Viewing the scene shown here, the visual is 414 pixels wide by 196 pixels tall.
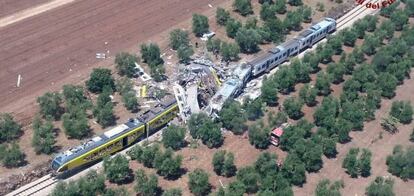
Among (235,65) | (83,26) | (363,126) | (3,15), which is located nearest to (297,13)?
(235,65)

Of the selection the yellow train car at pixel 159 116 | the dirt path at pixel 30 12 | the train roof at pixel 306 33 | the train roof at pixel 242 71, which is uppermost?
the dirt path at pixel 30 12

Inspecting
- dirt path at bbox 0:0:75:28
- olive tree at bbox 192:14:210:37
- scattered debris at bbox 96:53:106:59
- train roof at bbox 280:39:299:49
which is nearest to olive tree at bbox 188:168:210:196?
scattered debris at bbox 96:53:106:59

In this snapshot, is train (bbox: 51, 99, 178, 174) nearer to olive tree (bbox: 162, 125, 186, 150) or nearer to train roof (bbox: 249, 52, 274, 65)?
olive tree (bbox: 162, 125, 186, 150)

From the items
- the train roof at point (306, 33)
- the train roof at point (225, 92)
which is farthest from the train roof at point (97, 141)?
the train roof at point (306, 33)

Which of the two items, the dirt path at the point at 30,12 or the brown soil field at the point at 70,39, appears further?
the dirt path at the point at 30,12

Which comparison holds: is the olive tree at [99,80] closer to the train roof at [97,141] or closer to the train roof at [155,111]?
the train roof at [155,111]

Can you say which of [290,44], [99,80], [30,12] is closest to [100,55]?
[99,80]
